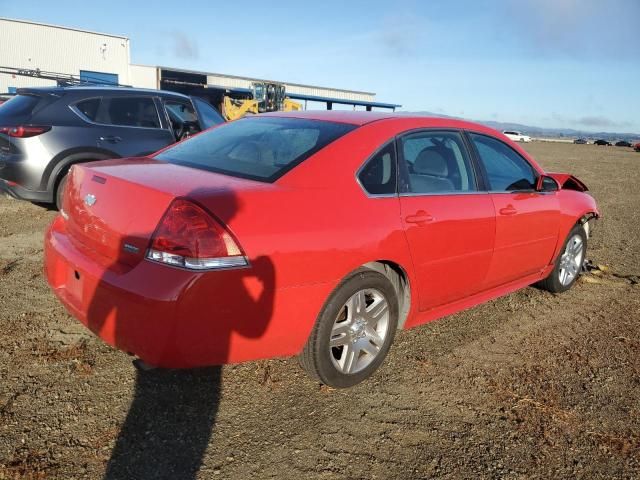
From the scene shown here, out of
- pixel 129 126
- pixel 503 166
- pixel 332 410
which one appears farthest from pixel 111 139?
pixel 332 410

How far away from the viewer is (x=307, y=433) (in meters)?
2.56

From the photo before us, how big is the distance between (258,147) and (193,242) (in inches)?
42.0

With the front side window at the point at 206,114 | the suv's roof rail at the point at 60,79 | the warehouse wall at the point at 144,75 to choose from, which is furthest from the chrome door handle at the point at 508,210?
the warehouse wall at the point at 144,75

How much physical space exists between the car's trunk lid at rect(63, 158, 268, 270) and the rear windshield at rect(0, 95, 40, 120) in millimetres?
3694

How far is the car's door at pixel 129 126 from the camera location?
20.7 ft

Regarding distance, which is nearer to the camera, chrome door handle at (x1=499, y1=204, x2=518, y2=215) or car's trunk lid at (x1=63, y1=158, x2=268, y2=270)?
car's trunk lid at (x1=63, y1=158, x2=268, y2=270)

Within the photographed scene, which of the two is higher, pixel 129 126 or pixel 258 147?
pixel 129 126

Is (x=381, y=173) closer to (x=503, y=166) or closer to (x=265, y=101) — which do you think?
(x=503, y=166)

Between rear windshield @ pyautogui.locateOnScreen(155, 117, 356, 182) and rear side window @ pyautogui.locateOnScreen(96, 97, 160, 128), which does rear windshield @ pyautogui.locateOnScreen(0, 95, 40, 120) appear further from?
rear windshield @ pyautogui.locateOnScreen(155, 117, 356, 182)

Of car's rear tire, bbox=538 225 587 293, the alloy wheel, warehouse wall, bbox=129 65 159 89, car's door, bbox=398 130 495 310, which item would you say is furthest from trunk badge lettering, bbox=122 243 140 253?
warehouse wall, bbox=129 65 159 89

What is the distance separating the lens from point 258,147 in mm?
3148

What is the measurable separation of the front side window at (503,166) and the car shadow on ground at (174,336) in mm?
2102

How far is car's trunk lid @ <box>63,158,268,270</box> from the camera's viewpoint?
239 centimetres

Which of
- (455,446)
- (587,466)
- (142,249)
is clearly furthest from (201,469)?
(587,466)
